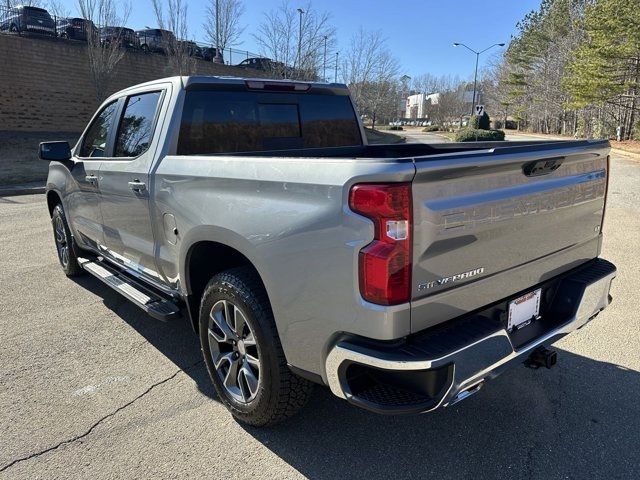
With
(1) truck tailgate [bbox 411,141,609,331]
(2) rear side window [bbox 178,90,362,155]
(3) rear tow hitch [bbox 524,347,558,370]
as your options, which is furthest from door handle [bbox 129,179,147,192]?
(3) rear tow hitch [bbox 524,347,558,370]

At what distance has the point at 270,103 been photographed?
12.0 feet

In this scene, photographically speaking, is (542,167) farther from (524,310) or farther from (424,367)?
(424,367)

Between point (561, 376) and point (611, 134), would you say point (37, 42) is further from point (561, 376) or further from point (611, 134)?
point (611, 134)

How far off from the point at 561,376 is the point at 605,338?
2.73 feet

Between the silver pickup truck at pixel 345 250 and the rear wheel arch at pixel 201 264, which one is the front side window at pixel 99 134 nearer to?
the silver pickup truck at pixel 345 250

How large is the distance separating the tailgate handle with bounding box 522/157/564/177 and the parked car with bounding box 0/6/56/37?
28714 millimetres

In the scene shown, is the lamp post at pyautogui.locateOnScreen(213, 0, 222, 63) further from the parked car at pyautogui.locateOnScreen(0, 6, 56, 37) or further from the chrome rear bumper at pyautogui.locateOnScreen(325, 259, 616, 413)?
the chrome rear bumper at pyautogui.locateOnScreen(325, 259, 616, 413)

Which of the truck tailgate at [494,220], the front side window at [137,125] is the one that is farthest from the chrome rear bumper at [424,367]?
the front side window at [137,125]

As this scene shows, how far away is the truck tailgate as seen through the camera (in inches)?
76.9

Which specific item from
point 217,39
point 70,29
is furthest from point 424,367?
point 217,39

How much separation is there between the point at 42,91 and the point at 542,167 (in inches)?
1060

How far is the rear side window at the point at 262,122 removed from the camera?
132 inches

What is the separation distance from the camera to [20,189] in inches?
497

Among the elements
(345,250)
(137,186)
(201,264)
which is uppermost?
(137,186)
